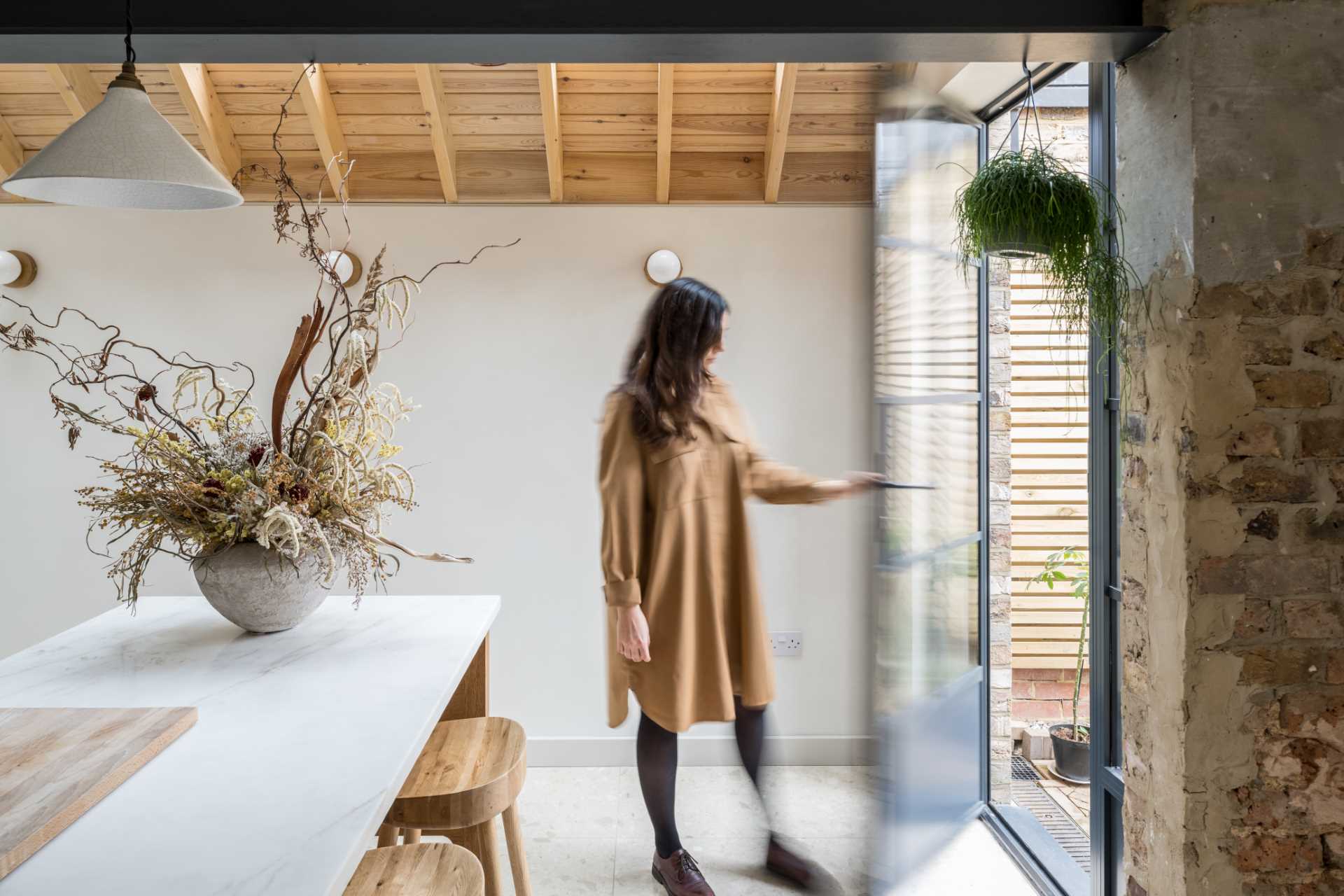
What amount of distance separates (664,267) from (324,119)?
1155mm

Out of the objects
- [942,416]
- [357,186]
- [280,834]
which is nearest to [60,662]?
[280,834]

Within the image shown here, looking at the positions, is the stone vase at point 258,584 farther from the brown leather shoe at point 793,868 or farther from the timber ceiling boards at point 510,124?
the timber ceiling boards at point 510,124

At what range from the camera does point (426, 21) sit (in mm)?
1521

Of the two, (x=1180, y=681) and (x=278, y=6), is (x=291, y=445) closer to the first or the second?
(x=278, y=6)

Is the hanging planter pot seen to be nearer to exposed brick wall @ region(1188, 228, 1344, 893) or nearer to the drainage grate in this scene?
exposed brick wall @ region(1188, 228, 1344, 893)

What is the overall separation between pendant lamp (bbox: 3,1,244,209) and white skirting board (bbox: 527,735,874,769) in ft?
7.39

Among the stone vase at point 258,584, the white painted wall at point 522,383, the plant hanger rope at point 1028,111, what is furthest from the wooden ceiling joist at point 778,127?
the stone vase at point 258,584

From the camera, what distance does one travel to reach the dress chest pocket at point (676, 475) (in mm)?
1944

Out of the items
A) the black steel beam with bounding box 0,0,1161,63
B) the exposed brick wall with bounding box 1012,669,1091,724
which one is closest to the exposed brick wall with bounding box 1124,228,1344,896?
the black steel beam with bounding box 0,0,1161,63

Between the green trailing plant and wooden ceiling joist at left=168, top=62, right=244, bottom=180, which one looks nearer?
wooden ceiling joist at left=168, top=62, right=244, bottom=180

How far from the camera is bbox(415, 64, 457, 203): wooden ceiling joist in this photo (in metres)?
2.55

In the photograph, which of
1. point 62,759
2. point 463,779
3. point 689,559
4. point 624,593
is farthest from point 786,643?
point 62,759

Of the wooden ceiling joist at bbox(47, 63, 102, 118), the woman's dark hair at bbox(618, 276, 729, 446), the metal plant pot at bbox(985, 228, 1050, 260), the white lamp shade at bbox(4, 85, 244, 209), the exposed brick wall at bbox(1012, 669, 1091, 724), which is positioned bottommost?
the exposed brick wall at bbox(1012, 669, 1091, 724)

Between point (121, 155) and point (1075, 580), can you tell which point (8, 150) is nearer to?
point (121, 155)
